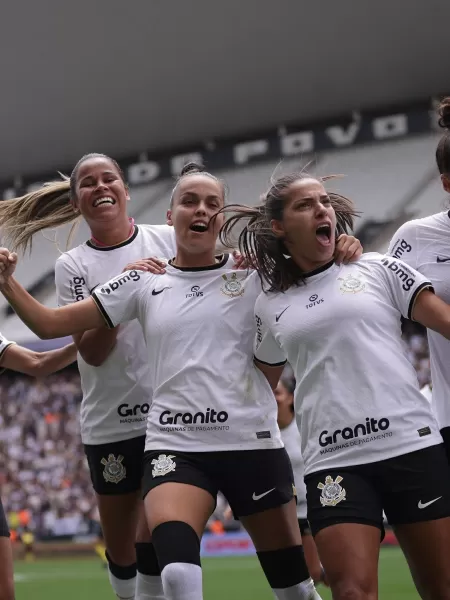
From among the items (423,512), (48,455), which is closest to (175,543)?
(423,512)

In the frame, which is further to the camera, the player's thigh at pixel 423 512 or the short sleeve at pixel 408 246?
the short sleeve at pixel 408 246

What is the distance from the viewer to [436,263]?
463cm

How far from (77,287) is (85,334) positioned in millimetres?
383

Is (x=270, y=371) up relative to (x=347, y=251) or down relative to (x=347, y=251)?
down

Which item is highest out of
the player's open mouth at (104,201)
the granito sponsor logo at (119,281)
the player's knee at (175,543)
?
the player's open mouth at (104,201)

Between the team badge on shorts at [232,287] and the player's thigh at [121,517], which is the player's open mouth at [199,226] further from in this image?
the player's thigh at [121,517]

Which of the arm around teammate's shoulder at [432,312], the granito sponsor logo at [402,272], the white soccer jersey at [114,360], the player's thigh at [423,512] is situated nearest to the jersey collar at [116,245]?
the white soccer jersey at [114,360]

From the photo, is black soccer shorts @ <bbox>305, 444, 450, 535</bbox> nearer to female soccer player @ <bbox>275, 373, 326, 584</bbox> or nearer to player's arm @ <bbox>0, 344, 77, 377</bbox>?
player's arm @ <bbox>0, 344, 77, 377</bbox>

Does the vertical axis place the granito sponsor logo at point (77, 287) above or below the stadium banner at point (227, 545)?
above

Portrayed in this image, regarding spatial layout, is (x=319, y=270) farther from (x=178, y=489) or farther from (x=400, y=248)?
(x=178, y=489)

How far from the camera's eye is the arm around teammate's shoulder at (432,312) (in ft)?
13.9

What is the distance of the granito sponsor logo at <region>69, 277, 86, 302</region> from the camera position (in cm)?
569

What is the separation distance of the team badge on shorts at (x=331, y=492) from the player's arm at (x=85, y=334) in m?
1.49

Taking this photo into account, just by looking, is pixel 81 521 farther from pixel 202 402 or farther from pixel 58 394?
pixel 202 402
